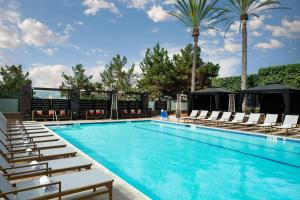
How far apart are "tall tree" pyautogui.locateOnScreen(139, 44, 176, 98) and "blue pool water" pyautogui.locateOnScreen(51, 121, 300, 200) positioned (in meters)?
13.8

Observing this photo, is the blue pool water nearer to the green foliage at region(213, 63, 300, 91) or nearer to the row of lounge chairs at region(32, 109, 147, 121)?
the row of lounge chairs at region(32, 109, 147, 121)

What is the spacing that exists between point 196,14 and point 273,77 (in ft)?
28.3

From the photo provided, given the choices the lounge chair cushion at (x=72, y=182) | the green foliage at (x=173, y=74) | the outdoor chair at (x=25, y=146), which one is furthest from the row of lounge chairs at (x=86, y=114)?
the lounge chair cushion at (x=72, y=182)

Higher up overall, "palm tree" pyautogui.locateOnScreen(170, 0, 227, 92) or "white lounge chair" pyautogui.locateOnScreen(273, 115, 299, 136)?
"palm tree" pyautogui.locateOnScreen(170, 0, 227, 92)

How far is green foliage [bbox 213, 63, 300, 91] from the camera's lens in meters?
17.9

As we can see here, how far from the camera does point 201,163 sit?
301 inches

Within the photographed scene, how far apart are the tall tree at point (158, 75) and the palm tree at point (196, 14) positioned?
476 centimetres

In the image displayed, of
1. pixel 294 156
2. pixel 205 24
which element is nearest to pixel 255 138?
pixel 294 156

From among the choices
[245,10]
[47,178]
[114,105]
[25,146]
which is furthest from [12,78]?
[47,178]

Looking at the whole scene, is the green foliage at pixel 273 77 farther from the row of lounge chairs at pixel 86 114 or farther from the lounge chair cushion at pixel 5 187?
the lounge chair cushion at pixel 5 187

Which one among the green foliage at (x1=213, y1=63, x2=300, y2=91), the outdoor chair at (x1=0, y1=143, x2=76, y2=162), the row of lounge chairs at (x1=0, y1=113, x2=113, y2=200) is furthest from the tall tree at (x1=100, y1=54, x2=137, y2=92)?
the row of lounge chairs at (x1=0, y1=113, x2=113, y2=200)

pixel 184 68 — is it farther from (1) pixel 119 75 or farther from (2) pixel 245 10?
(1) pixel 119 75

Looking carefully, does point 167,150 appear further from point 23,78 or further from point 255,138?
Answer: point 23,78

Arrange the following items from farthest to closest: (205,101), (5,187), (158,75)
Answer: (158,75), (205,101), (5,187)
